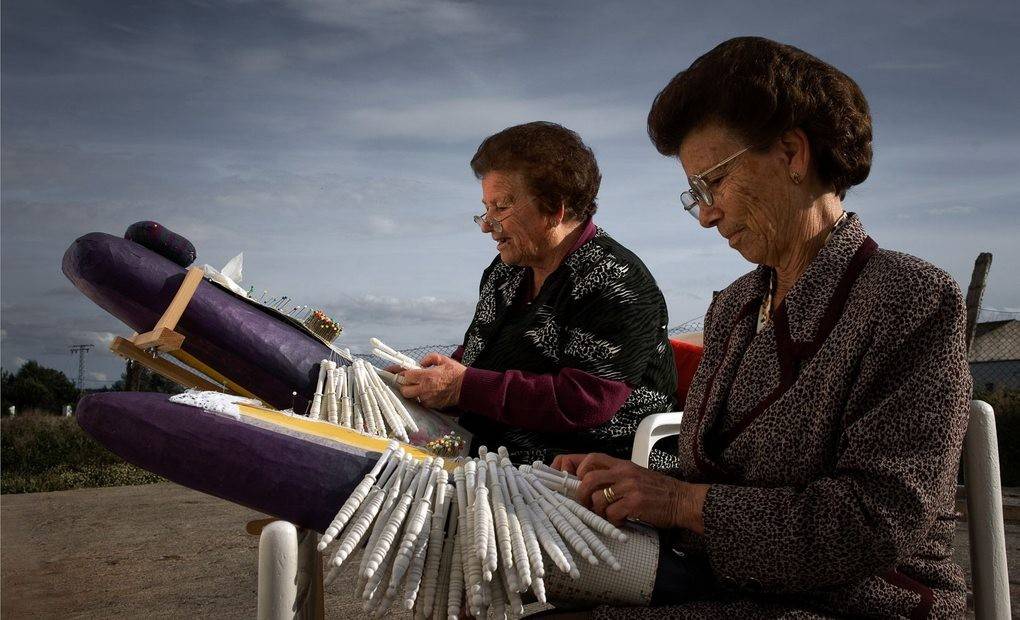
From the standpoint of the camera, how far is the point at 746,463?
149cm

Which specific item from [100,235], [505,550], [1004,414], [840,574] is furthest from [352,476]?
[1004,414]

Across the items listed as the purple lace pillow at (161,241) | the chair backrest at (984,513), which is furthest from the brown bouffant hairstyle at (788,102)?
the purple lace pillow at (161,241)

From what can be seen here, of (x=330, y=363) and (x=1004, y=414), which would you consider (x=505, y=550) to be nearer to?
(x=330, y=363)

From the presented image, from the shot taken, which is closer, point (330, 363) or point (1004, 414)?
point (330, 363)

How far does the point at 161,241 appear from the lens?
245cm

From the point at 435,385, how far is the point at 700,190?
1098mm

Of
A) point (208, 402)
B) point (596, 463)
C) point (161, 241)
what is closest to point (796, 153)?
point (596, 463)

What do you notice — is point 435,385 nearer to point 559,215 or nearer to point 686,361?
point 559,215

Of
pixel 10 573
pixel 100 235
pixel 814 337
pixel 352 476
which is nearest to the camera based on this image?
pixel 814 337

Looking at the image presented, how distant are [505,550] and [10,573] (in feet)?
16.0

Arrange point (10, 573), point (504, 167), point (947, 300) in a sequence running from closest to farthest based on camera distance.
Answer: point (947, 300) → point (504, 167) → point (10, 573)

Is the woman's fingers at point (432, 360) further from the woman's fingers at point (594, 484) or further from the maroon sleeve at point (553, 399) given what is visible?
the woman's fingers at point (594, 484)

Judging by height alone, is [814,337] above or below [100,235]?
below

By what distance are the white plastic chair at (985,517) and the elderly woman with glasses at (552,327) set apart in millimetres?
893
